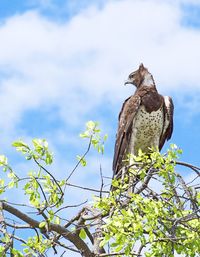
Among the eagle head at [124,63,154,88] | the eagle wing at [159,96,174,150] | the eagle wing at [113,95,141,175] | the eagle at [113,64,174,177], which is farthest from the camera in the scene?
the eagle head at [124,63,154,88]

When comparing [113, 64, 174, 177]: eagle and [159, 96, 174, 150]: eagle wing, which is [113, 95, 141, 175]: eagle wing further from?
[159, 96, 174, 150]: eagle wing

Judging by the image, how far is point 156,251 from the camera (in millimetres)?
5820

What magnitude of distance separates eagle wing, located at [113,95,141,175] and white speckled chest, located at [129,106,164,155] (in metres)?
0.09

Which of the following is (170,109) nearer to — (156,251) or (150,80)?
(150,80)

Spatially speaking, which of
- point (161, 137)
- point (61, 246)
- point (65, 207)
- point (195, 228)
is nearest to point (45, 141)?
point (65, 207)

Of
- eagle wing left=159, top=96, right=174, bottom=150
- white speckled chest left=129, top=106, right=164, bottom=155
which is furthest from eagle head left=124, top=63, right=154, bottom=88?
white speckled chest left=129, top=106, right=164, bottom=155

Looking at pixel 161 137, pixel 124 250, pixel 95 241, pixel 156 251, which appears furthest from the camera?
pixel 161 137

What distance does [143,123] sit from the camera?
9.66m

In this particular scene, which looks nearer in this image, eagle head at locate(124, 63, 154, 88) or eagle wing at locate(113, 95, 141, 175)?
eagle wing at locate(113, 95, 141, 175)

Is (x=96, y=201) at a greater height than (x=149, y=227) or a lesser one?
greater

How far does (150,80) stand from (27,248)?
Answer: 514 centimetres

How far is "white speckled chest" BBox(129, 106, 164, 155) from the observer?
9.62m

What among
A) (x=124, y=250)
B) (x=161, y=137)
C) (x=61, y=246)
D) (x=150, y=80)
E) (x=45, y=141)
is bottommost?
(x=124, y=250)

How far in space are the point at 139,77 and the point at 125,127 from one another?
1.17 metres
